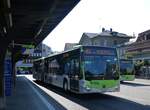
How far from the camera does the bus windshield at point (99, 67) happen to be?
18.1m

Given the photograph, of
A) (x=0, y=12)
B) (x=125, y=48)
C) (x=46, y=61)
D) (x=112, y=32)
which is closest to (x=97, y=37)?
(x=112, y=32)

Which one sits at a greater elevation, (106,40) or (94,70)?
(106,40)

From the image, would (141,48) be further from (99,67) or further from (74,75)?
(99,67)

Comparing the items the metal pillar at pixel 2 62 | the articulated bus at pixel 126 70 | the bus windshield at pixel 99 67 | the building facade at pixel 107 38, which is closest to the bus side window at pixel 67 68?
the bus windshield at pixel 99 67

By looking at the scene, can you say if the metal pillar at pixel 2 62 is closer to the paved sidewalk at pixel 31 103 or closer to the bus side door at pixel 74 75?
the paved sidewalk at pixel 31 103

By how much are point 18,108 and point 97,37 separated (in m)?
83.7

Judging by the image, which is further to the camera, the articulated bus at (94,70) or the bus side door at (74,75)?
the bus side door at (74,75)

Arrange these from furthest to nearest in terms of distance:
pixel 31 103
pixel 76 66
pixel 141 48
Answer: pixel 141 48
pixel 76 66
pixel 31 103

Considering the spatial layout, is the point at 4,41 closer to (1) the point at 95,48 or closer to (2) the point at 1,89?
(2) the point at 1,89

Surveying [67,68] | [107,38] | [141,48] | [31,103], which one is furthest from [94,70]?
[107,38]

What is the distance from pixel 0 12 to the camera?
14.0 meters

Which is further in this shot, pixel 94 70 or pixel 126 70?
pixel 126 70

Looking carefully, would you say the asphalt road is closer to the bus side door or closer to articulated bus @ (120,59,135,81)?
the bus side door

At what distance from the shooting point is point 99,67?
60.1 ft
